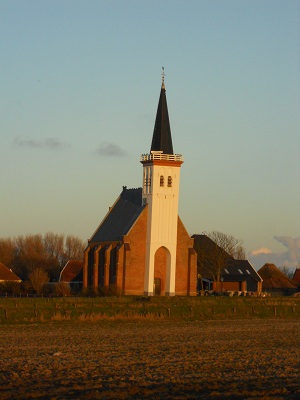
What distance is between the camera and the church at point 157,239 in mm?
80438

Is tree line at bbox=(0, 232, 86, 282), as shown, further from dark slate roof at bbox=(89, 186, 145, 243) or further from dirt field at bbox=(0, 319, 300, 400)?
dirt field at bbox=(0, 319, 300, 400)

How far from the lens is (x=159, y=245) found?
81.4m

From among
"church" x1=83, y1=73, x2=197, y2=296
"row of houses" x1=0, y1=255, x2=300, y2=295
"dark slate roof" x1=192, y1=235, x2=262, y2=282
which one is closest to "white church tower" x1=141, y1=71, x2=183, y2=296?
"church" x1=83, y1=73, x2=197, y2=296

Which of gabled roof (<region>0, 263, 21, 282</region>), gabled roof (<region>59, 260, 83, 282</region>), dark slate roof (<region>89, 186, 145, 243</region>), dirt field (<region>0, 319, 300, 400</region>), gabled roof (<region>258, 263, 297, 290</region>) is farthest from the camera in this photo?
gabled roof (<region>258, 263, 297, 290</region>)

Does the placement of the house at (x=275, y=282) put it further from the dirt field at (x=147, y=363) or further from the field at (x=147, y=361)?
the dirt field at (x=147, y=363)

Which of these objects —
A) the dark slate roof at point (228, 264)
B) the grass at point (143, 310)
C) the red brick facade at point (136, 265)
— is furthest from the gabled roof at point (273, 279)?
the grass at point (143, 310)

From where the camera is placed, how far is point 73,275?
9531cm

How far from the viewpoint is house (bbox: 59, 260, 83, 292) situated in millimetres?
92681

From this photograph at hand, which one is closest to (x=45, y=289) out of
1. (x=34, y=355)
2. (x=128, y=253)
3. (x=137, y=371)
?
(x=128, y=253)

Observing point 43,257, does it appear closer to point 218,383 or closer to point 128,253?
point 128,253

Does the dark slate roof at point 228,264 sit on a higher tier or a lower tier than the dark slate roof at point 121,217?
lower

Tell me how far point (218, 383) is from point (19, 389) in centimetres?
448

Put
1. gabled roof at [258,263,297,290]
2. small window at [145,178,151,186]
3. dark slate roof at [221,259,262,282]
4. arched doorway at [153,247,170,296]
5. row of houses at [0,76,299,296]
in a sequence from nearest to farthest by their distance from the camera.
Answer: row of houses at [0,76,299,296]
arched doorway at [153,247,170,296]
small window at [145,178,151,186]
dark slate roof at [221,259,262,282]
gabled roof at [258,263,297,290]

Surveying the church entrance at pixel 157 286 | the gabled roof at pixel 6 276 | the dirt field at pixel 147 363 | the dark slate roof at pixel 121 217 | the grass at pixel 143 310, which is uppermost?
the dark slate roof at pixel 121 217
